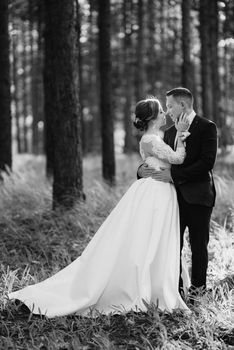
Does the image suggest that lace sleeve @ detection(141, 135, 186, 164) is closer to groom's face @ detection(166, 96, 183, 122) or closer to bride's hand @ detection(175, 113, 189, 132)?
bride's hand @ detection(175, 113, 189, 132)

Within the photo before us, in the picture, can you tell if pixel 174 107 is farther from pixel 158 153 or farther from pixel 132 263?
pixel 132 263

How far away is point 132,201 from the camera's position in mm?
5398

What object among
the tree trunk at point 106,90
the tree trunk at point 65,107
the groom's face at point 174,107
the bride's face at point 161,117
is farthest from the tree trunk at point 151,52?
the groom's face at point 174,107

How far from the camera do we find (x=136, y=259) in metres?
5.18

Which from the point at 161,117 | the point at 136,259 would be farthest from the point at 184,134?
the point at 136,259

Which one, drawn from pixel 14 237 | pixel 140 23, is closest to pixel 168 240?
pixel 14 237

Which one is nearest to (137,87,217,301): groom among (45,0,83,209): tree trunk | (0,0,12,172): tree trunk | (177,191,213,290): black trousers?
(177,191,213,290): black trousers

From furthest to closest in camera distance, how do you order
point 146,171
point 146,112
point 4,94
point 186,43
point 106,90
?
point 4,94
point 106,90
point 186,43
point 146,171
point 146,112

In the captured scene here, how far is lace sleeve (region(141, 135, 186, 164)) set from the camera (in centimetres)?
525

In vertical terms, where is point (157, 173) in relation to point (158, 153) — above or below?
below

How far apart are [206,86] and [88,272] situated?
13131 millimetres

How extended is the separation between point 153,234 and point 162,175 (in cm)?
62

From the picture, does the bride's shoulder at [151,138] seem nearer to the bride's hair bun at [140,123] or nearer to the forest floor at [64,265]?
the bride's hair bun at [140,123]

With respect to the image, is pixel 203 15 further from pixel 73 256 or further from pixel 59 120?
pixel 73 256
